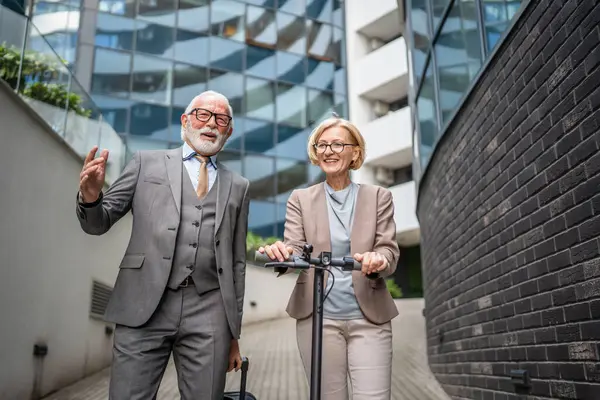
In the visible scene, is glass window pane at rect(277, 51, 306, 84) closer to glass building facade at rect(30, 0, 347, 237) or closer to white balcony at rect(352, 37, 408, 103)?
glass building facade at rect(30, 0, 347, 237)

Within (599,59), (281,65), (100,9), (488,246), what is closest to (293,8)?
(281,65)

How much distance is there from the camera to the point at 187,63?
18.0m

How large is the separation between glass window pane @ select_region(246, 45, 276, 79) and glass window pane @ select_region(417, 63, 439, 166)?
12.0m

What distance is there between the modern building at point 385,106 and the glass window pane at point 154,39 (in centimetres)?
741

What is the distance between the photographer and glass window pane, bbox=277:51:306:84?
19344 millimetres

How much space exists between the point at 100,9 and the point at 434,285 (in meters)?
14.5

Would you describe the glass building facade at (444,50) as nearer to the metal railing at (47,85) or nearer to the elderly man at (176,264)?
the elderly man at (176,264)

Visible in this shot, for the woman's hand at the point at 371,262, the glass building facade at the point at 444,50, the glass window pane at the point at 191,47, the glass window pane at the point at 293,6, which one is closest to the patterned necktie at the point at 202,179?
the woman's hand at the point at 371,262

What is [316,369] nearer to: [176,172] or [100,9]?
[176,172]

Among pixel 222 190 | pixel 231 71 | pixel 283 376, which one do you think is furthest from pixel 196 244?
pixel 231 71

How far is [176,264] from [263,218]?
15.1 m

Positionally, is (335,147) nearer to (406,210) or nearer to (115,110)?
(115,110)

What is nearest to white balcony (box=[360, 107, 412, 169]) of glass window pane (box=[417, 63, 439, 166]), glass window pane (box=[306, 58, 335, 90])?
glass window pane (box=[306, 58, 335, 90])

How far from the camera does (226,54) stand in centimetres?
1861
